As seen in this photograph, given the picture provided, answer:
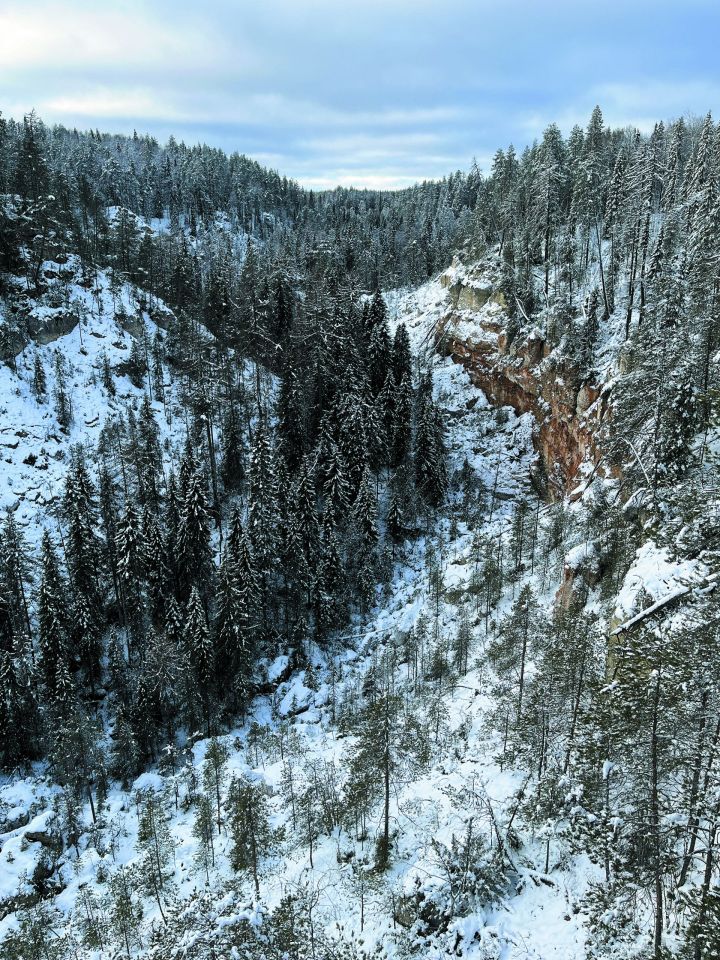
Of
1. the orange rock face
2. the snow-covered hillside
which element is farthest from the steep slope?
the snow-covered hillside

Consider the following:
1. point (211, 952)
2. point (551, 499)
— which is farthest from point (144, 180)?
point (211, 952)

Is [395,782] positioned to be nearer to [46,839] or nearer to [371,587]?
[46,839]

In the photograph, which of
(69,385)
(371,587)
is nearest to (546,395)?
(371,587)

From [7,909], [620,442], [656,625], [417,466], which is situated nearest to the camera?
[656,625]

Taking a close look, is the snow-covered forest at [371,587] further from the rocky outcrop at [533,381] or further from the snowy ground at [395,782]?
the rocky outcrop at [533,381]

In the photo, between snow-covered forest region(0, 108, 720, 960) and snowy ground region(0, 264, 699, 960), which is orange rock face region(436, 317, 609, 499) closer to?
snow-covered forest region(0, 108, 720, 960)

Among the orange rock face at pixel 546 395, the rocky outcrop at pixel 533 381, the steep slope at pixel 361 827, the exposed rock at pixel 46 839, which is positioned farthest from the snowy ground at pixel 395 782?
the rocky outcrop at pixel 533 381

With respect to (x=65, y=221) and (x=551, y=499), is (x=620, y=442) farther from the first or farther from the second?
(x=65, y=221)
